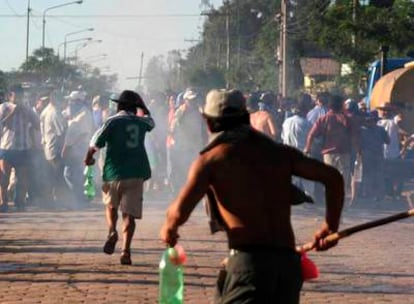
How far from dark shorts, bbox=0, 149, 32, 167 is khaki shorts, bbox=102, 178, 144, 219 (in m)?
5.92

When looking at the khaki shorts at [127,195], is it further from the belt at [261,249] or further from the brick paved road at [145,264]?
the belt at [261,249]

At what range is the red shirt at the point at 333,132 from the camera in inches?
683

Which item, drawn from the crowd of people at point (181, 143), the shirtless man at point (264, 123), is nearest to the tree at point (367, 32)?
the crowd of people at point (181, 143)

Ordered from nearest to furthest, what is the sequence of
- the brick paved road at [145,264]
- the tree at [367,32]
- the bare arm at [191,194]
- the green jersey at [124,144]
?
the bare arm at [191,194], the brick paved road at [145,264], the green jersey at [124,144], the tree at [367,32]

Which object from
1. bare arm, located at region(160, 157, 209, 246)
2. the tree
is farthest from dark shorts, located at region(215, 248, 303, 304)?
the tree

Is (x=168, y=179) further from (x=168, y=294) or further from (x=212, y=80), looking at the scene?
(x=212, y=80)

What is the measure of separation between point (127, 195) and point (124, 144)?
51cm

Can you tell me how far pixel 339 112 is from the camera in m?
17.5

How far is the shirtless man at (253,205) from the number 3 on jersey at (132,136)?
5701 millimetres

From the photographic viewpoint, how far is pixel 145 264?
38.5 ft

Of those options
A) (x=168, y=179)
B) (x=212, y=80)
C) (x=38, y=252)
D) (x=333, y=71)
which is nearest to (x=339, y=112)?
(x=168, y=179)

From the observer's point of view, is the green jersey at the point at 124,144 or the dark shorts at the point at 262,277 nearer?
the dark shorts at the point at 262,277

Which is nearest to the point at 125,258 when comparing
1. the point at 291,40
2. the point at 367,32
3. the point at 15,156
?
the point at 15,156

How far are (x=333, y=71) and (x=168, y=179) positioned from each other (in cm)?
5356
